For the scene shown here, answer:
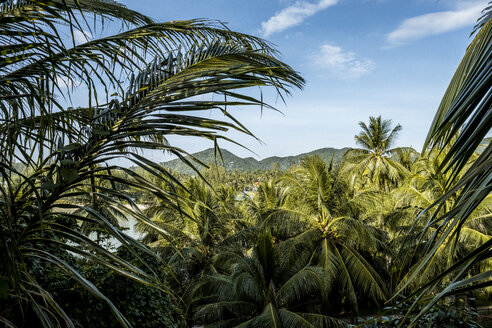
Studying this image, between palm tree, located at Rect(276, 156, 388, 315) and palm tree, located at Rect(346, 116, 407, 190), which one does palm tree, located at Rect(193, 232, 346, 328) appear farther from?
palm tree, located at Rect(346, 116, 407, 190)

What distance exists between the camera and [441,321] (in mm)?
3170

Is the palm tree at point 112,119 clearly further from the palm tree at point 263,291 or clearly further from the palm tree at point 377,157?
the palm tree at point 377,157

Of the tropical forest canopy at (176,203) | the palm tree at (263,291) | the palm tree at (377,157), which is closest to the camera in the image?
the tropical forest canopy at (176,203)

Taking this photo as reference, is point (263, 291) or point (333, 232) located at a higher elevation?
point (333, 232)

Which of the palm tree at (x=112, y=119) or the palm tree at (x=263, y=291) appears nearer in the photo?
→ the palm tree at (x=112, y=119)

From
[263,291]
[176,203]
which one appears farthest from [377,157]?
[176,203]

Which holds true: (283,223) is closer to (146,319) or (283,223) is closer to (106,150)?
(146,319)

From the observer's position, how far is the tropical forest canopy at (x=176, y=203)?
37.0 inches

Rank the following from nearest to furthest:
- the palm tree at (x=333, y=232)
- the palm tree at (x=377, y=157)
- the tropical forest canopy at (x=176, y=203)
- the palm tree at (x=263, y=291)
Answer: the tropical forest canopy at (x=176, y=203) → the palm tree at (x=263, y=291) → the palm tree at (x=333, y=232) → the palm tree at (x=377, y=157)

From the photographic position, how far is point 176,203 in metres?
2.42

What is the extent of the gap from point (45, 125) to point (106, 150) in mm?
306

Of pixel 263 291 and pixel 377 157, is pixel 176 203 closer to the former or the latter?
pixel 263 291

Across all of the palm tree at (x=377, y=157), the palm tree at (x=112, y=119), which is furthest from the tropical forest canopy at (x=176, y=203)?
the palm tree at (x=377, y=157)

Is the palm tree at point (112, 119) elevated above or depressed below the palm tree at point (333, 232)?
above
